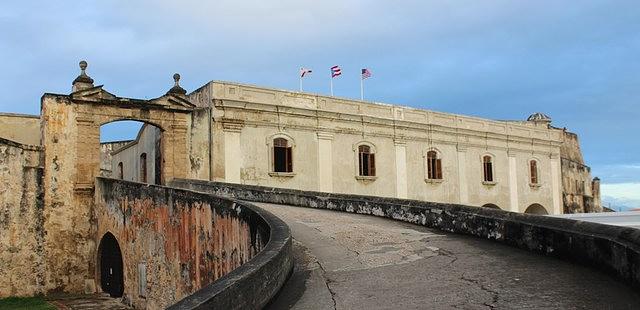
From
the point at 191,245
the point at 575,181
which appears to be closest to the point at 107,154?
the point at 191,245

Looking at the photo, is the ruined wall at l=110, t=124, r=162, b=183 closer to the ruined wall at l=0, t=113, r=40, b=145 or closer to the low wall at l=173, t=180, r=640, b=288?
the ruined wall at l=0, t=113, r=40, b=145

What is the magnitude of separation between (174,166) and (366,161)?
26.8ft

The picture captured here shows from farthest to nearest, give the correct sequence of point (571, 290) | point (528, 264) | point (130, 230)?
point (130, 230), point (528, 264), point (571, 290)

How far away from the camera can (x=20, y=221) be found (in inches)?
635

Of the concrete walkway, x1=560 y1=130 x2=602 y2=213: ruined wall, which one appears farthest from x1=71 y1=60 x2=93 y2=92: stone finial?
x1=560 y1=130 x2=602 y2=213: ruined wall

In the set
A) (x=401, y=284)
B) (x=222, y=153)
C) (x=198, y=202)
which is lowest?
(x=401, y=284)

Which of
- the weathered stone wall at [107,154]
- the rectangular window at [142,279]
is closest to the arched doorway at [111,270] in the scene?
the rectangular window at [142,279]

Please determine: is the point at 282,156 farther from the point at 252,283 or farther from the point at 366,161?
the point at 252,283

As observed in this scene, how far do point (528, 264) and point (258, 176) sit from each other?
47.6 ft

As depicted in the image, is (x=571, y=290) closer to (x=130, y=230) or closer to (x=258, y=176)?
(x=130, y=230)

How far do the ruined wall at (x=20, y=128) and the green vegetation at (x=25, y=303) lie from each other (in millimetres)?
7055

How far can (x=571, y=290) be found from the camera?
4.29 meters

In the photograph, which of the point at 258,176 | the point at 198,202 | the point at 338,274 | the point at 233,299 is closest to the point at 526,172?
the point at 258,176

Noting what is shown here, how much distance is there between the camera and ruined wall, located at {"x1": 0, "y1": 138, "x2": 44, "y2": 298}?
1609 centimetres
